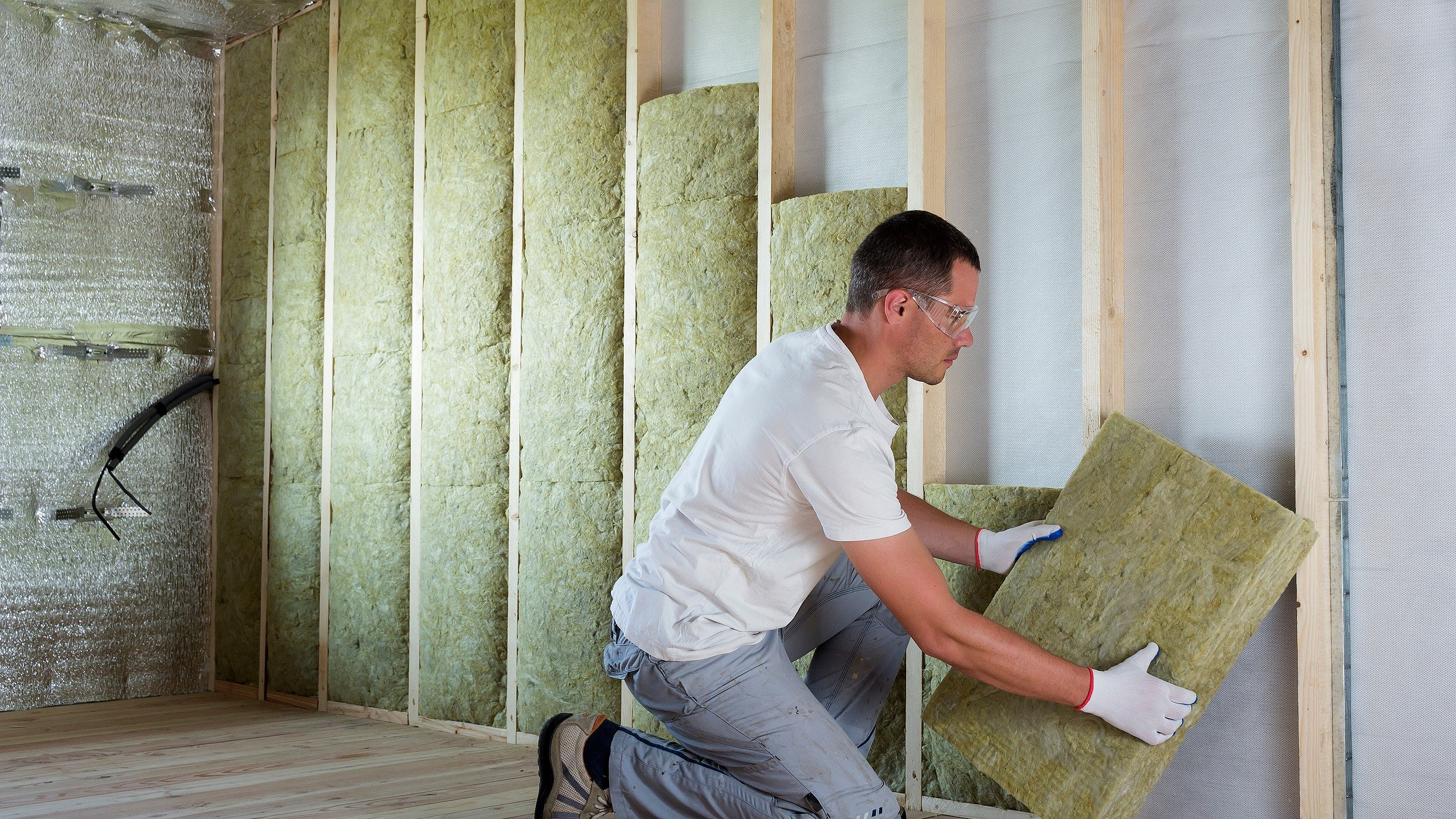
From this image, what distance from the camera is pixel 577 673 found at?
A: 324cm

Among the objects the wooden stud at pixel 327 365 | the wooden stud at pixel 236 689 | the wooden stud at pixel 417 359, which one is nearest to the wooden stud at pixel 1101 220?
the wooden stud at pixel 417 359

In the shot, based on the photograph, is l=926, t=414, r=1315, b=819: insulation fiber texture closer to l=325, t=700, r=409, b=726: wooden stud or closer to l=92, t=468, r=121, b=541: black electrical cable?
l=325, t=700, r=409, b=726: wooden stud

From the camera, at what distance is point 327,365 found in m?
4.03

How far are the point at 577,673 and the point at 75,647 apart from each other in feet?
7.05

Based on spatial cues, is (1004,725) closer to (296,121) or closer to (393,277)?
(393,277)

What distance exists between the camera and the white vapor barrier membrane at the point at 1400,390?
2113 mm

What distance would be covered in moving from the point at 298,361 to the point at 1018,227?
2.74 meters

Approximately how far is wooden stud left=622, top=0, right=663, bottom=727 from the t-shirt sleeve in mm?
1296

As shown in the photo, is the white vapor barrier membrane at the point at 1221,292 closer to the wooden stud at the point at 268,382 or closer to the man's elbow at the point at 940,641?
the man's elbow at the point at 940,641

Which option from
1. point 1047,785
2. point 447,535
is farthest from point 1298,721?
point 447,535

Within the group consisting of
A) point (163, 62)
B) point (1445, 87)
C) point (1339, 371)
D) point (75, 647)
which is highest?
point (163, 62)

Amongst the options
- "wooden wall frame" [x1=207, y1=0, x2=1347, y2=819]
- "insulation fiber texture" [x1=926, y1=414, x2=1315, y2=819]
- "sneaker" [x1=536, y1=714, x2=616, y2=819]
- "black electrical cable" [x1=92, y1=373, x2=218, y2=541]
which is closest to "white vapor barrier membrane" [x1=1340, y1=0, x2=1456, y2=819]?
"wooden wall frame" [x1=207, y1=0, x2=1347, y2=819]

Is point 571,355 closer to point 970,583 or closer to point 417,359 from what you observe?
point 417,359

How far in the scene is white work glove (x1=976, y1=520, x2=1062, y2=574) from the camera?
2260mm
